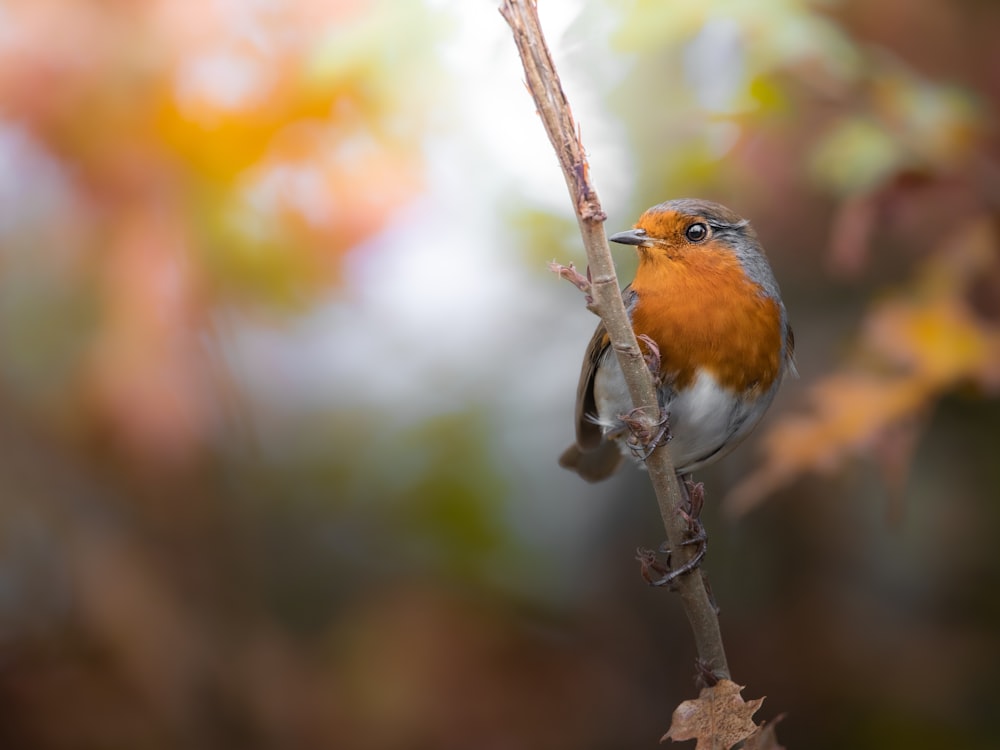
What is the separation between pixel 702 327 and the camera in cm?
236

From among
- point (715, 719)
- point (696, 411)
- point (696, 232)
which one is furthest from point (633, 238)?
point (715, 719)

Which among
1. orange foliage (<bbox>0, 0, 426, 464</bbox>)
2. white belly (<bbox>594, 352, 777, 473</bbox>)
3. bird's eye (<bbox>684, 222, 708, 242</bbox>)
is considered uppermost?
orange foliage (<bbox>0, 0, 426, 464</bbox>)

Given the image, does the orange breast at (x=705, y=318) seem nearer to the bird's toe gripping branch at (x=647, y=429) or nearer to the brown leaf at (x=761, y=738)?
the bird's toe gripping branch at (x=647, y=429)

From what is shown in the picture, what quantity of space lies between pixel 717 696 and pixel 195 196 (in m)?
2.68

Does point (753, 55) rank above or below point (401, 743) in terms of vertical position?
above

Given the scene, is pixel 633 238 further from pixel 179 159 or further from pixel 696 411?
pixel 179 159

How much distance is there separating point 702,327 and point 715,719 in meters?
1.07

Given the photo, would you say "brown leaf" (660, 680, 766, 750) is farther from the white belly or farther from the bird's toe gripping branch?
the white belly

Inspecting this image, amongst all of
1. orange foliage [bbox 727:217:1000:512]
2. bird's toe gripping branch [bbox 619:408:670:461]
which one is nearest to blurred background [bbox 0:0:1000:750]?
orange foliage [bbox 727:217:1000:512]

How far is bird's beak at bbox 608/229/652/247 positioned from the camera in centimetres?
235

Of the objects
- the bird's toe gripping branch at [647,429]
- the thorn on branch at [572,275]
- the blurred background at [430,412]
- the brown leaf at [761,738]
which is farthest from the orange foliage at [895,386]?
the thorn on branch at [572,275]

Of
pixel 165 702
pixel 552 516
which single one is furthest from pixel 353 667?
pixel 552 516

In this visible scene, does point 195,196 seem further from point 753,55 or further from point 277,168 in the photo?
point 753,55

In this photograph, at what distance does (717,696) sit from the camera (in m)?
1.48
